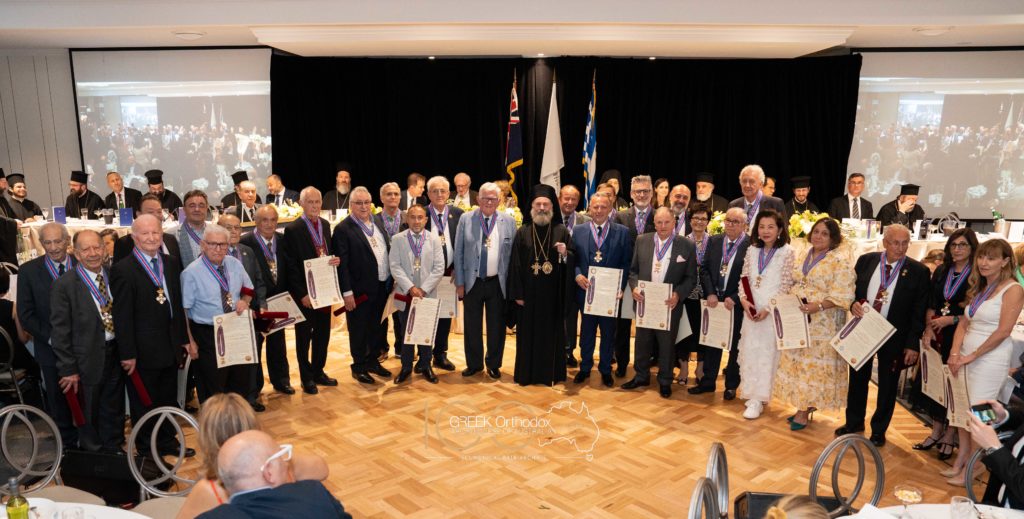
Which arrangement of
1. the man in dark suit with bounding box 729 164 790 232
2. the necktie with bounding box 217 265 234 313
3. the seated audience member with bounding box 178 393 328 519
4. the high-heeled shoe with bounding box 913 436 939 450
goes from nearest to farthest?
the seated audience member with bounding box 178 393 328 519, the necktie with bounding box 217 265 234 313, the high-heeled shoe with bounding box 913 436 939 450, the man in dark suit with bounding box 729 164 790 232

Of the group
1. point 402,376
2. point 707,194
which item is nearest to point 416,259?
point 402,376

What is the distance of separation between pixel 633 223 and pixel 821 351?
83.8 inches

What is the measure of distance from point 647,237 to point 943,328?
2.17 meters

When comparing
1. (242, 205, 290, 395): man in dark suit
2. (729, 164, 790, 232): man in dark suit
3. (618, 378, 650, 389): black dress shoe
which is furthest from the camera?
(729, 164, 790, 232): man in dark suit

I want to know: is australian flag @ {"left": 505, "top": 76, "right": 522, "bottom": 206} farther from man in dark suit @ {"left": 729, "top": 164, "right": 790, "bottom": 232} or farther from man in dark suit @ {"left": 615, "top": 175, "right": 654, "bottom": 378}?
man in dark suit @ {"left": 729, "top": 164, "right": 790, "bottom": 232}

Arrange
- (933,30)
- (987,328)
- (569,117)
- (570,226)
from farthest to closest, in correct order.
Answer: (569,117) → (933,30) → (570,226) → (987,328)

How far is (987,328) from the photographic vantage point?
4105 millimetres

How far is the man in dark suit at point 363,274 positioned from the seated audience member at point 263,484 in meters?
3.54

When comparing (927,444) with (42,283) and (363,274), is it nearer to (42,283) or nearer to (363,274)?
(363,274)

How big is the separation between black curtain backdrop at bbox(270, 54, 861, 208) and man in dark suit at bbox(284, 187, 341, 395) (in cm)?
553

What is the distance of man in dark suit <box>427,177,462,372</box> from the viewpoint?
625 centimetres

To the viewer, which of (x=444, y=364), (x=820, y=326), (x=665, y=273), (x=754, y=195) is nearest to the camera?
(x=820, y=326)

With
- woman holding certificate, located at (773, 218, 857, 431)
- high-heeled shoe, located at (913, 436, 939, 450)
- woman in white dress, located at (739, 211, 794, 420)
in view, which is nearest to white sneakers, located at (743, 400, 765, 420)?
woman in white dress, located at (739, 211, 794, 420)

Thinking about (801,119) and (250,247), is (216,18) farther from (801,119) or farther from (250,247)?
(801,119)
